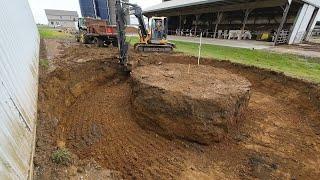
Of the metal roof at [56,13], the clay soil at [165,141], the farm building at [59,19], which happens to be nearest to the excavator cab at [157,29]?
the clay soil at [165,141]

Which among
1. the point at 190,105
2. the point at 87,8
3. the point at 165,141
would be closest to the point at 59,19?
the point at 87,8

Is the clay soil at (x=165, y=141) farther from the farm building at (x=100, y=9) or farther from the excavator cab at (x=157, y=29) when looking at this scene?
the farm building at (x=100, y=9)

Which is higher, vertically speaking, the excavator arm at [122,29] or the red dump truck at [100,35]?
the excavator arm at [122,29]

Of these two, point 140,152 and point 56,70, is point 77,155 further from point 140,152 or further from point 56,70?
point 56,70

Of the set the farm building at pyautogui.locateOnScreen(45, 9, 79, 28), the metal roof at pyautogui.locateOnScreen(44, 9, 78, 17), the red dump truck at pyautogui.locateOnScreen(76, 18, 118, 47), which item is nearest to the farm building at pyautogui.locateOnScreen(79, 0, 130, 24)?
the red dump truck at pyautogui.locateOnScreen(76, 18, 118, 47)

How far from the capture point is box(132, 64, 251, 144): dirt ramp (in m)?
5.18

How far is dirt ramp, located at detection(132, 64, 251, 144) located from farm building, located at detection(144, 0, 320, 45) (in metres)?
13.3

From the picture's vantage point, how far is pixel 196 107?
5164 mm

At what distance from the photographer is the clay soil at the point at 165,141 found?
462 centimetres

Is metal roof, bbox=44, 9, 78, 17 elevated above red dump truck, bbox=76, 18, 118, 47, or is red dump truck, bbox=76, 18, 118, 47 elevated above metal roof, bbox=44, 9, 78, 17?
red dump truck, bbox=76, 18, 118, 47

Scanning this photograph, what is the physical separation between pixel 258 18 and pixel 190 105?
856 inches

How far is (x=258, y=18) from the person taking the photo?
23.2 metres

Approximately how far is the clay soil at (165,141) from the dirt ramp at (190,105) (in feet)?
0.83

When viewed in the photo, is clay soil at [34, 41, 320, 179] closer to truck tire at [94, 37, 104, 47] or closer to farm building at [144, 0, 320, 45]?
truck tire at [94, 37, 104, 47]
